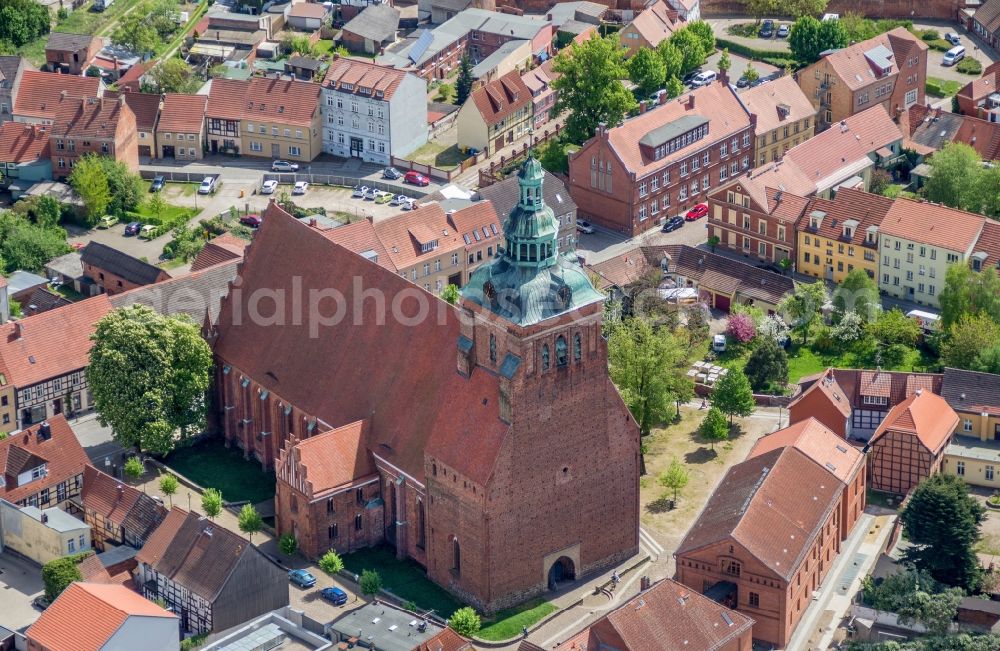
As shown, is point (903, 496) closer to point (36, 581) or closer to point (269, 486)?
point (269, 486)

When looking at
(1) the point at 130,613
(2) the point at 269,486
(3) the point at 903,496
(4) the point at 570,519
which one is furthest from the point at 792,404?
(1) the point at 130,613

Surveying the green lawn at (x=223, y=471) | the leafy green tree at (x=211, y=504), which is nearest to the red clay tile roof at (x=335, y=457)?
the leafy green tree at (x=211, y=504)

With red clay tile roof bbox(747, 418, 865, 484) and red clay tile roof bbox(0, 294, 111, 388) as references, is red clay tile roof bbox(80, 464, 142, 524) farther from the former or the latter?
red clay tile roof bbox(747, 418, 865, 484)

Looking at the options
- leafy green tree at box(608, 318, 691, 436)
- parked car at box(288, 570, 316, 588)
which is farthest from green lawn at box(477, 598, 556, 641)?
leafy green tree at box(608, 318, 691, 436)

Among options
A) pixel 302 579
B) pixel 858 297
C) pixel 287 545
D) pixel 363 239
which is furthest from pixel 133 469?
pixel 858 297

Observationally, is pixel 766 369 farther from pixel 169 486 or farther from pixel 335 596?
pixel 169 486

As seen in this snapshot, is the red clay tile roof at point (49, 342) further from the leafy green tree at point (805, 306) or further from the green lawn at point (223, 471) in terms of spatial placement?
the leafy green tree at point (805, 306)
